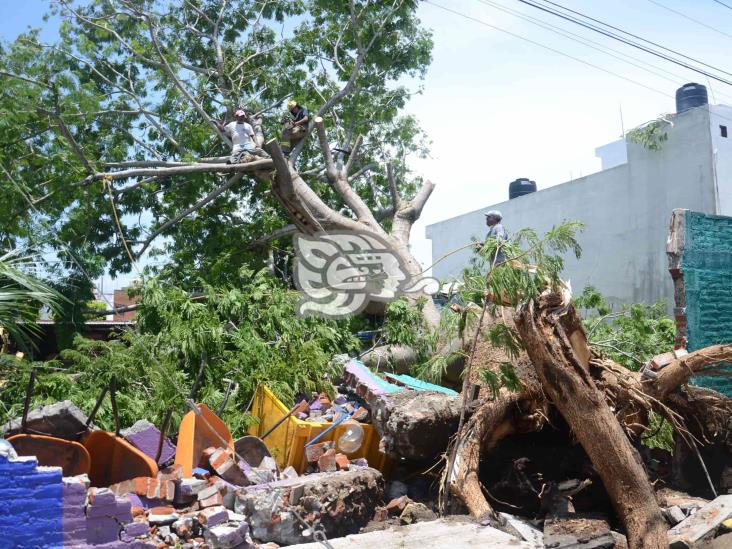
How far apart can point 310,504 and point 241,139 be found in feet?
21.8

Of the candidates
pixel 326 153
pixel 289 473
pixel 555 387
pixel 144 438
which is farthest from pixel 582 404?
pixel 326 153

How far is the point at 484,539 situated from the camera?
4.45m

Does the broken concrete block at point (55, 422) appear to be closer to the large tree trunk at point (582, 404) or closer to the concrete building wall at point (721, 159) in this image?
the large tree trunk at point (582, 404)

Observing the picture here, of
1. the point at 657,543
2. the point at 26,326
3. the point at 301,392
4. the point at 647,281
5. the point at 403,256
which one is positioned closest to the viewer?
the point at 26,326

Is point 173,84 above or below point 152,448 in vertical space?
above

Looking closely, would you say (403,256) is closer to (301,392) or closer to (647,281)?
(301,392)

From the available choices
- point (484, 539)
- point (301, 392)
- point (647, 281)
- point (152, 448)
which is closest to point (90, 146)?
point (301, 392)

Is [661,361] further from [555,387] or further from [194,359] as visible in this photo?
[194,359]

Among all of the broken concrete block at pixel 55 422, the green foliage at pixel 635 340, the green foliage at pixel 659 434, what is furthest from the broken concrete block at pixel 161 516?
the green foliage at pixel 635 340

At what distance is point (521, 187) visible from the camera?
1939 cm

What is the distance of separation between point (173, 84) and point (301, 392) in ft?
24.8

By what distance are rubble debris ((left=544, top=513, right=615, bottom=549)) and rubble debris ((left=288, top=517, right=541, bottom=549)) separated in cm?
29

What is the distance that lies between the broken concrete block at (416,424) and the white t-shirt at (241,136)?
554cm

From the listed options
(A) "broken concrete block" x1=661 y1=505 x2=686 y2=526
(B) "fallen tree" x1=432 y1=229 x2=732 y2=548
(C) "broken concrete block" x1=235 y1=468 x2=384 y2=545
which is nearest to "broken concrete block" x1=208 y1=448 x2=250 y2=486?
(C) "broken concrete block" x1=235 y1=468 x2=384 y2=545
